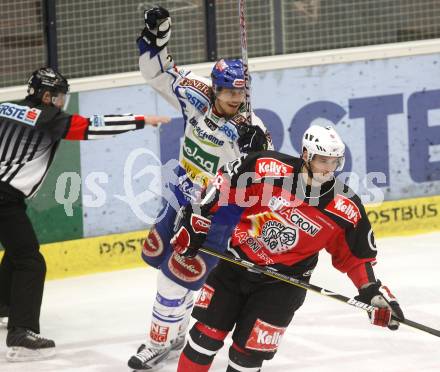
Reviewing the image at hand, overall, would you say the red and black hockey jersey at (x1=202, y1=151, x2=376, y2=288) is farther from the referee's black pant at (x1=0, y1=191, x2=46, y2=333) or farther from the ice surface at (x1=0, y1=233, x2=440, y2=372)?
the referee's black pant at (x1=0, y1=191, x2=46, y2=333)

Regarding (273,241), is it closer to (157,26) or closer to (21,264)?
(157,26)

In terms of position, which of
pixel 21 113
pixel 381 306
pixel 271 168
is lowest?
pixel 381 306

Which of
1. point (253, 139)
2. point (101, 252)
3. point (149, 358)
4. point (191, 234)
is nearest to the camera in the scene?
point (191, 234)

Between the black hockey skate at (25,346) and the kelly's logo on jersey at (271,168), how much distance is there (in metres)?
1.69

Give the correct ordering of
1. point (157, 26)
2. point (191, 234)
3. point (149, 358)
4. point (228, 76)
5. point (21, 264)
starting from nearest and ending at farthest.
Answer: point (191, 234), point (228, 76), point (149, 358), point (157, 26), point (21, 264)

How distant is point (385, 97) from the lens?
842cm

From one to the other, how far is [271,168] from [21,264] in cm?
170

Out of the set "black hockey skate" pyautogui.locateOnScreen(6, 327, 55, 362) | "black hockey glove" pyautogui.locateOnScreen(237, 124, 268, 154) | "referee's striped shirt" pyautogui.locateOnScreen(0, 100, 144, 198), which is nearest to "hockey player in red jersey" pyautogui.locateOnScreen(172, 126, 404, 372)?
"black hockey glove" pyautogui.locateOnScreen(237, 124, 268, 154)

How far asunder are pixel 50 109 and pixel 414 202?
3.11 meters

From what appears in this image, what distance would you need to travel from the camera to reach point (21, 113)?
20.5 feet

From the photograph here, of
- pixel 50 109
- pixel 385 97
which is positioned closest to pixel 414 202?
pixel 385 97

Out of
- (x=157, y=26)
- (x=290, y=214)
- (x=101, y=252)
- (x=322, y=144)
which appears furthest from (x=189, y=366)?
(x=101, y=252)

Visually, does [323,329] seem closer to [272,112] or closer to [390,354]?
[390,354]

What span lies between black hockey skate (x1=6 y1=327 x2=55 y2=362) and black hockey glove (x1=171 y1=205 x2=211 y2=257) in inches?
47.3
